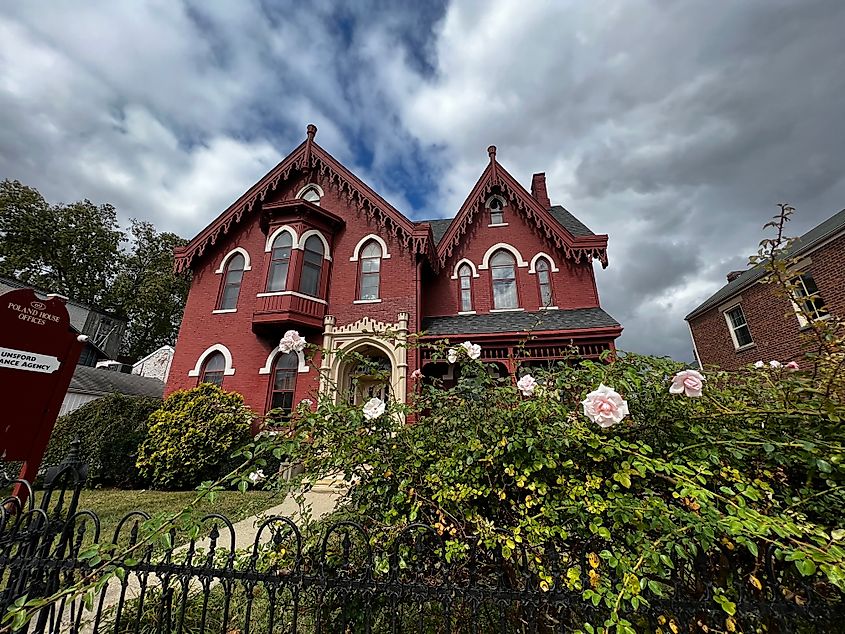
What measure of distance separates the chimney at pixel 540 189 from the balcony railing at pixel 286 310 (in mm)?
10784

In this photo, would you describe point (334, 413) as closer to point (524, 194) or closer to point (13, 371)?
point (13, 371)

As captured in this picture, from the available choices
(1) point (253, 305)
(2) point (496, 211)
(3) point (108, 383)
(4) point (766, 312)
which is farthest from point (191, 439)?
(4) point (766, 312)

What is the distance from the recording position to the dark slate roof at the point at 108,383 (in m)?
17.0

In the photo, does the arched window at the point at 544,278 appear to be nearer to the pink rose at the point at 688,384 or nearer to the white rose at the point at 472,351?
the white rose at the point at 472,351

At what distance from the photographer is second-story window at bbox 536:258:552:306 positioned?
1282 cm

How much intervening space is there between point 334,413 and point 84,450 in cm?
1189

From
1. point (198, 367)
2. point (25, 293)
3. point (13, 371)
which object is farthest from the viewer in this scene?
point (198, 367)

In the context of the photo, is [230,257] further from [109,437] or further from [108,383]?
[108,383]

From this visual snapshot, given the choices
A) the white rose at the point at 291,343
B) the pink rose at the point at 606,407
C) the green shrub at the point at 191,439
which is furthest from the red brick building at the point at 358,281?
the pink rose at the point at 606,407

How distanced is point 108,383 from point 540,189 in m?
24.5

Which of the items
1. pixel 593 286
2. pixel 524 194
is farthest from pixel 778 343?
pixel 524 194

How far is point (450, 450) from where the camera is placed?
8.30 feet

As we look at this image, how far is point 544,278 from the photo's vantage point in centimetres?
1301

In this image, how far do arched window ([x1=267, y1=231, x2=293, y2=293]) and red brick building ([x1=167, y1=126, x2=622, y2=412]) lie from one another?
0.14ft
